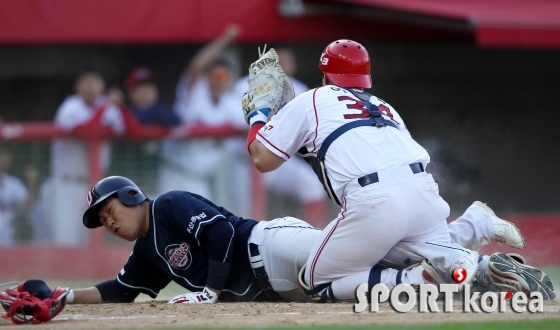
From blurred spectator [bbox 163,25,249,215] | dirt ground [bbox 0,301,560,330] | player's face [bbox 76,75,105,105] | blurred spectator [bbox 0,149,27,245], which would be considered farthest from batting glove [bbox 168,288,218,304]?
player's face [bbox 76,75,105,105]

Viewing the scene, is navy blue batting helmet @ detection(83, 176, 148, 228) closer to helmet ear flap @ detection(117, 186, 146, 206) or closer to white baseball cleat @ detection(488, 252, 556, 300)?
helmet ear flap @ detection(117, 186, 146, 206)

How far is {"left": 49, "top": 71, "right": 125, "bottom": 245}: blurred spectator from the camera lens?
9469mm

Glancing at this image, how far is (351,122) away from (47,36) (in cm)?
771

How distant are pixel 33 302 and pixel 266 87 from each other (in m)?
2.06

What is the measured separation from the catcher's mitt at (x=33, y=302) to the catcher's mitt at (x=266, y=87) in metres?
1.76

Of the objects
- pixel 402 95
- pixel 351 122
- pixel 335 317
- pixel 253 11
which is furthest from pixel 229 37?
pixel 335 317

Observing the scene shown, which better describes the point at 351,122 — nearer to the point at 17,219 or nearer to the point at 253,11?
the point at 17,219

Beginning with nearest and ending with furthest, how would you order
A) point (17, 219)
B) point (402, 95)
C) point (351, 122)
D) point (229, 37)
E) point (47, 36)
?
point (351, 122) < point (17, 219) < point (229, 37) < point (47, 36) < point (402, 95)

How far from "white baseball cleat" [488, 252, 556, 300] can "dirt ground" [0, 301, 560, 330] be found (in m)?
0.12

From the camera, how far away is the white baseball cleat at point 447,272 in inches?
Answer: 208

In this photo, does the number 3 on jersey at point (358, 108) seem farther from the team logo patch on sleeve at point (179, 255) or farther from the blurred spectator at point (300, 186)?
the blurred spectator at point (300, 186)

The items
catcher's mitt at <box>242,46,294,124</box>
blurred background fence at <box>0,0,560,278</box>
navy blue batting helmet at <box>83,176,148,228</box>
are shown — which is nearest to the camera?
navy blue batting helmet at <box>83,176,148,228</box>

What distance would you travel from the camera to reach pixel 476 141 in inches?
440

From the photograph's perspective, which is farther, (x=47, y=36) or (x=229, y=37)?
(x=47, y=36)
